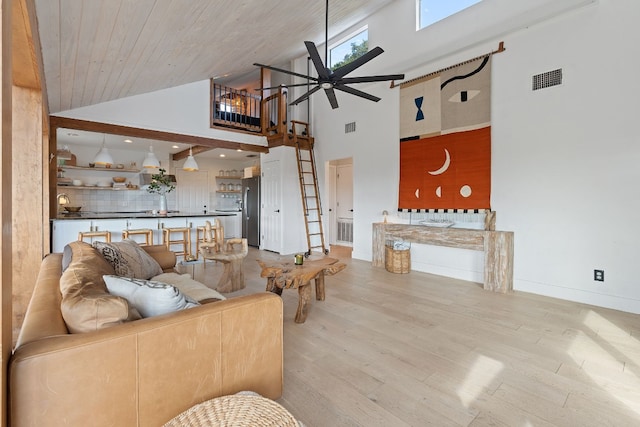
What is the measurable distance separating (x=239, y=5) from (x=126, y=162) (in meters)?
6.18

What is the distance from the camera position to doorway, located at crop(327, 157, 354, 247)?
7.98 m

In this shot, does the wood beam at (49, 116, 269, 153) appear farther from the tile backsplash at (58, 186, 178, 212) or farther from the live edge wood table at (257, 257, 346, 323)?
the live edge wood table at (257, 257, 346, 323)

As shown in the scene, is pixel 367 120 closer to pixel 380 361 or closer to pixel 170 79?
pixel 170 79

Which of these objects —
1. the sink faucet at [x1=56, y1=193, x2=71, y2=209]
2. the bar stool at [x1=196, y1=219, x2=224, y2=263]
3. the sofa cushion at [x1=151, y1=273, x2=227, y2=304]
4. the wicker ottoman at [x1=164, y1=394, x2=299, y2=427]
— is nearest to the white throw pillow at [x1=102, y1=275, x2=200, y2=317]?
the wicker ottoman at [x1=164, y1=394, x2=299, y2=427]

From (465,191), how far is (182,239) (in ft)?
Answer: 16.3

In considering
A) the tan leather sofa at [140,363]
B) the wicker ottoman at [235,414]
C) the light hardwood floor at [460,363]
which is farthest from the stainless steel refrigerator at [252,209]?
the wicker ottoman at [235,414]

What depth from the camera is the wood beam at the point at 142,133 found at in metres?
4.82

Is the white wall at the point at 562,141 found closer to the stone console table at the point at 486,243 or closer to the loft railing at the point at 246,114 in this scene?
the stone console table at the point at 486,243

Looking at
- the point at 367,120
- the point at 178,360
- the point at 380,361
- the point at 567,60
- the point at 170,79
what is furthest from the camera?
the point at 367,120

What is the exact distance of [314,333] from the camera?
2.71 meters

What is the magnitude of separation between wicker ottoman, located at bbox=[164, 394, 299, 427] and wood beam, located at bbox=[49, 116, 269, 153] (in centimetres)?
542

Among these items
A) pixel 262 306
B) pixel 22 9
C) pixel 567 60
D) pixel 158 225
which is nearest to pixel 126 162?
pixel 158 225

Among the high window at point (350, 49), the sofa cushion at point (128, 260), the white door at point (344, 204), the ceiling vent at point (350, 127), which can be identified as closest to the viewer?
the sofa cushion at point (128, 260)

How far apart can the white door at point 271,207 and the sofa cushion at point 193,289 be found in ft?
12.9
